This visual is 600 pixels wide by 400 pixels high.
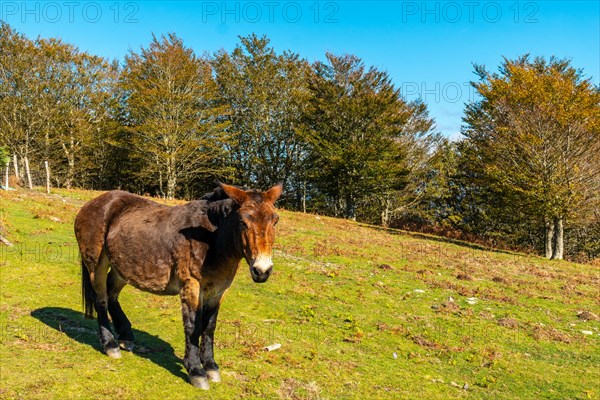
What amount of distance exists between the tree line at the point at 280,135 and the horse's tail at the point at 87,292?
2845 centimetres

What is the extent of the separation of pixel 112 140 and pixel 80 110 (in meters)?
4.22

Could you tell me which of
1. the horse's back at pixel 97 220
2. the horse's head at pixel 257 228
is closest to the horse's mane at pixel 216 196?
the horse's head at pixel 257 228

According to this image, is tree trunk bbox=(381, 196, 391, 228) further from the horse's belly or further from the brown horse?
the horse's belly

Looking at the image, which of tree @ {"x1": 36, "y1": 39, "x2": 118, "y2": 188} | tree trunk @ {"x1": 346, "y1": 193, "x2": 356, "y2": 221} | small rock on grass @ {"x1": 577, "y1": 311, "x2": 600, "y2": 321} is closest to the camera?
small rock on grass @ {"x1": 577, "y1": 311, "x2": 600, "y2": 321}

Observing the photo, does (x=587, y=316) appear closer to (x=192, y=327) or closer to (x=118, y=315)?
(x=192, y=327)

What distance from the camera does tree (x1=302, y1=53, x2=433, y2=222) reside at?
42.8 m

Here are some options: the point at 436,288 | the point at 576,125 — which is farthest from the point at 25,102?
the point at 576,125

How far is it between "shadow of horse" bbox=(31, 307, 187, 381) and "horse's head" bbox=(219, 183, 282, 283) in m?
2.53

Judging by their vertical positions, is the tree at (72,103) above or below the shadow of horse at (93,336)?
above

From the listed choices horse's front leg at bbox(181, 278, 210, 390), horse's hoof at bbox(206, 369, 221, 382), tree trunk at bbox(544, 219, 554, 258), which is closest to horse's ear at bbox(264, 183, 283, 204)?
horse's front leg at bbox(181, 278, 210, 390)

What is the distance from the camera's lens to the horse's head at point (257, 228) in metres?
5.02

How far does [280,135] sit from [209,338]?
43913 mm

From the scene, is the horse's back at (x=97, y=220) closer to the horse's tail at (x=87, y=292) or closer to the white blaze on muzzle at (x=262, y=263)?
the horse's tail at (x=87, y=292)

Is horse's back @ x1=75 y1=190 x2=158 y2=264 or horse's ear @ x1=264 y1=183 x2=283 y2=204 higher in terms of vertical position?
horse's ear @ x1=264 y1=183 x2=283 y2=204
